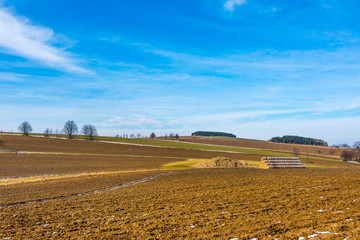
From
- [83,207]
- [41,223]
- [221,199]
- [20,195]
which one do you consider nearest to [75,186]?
[20,195]

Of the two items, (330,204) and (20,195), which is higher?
(330,204)

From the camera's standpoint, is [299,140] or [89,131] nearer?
[89,131]

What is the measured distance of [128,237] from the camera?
32.4ft

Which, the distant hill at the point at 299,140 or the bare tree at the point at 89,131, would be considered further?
the distant hill at the point at 299,140

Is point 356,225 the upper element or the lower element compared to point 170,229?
upper

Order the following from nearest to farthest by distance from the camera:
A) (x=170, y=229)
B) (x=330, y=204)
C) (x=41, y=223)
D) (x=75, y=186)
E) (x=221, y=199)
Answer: (x=170, y=229), (x=41, y=223), (x=330, y=204), (x=221, y=199), (x=75, y=186)

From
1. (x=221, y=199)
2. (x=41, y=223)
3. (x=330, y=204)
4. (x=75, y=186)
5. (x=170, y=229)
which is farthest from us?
(x=75, y=186)

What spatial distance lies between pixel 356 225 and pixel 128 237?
8088 mm

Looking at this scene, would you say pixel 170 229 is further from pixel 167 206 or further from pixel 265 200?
pixel 265 200

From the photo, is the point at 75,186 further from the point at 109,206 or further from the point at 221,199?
the point at 221,199

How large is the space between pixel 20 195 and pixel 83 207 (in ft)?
25.2

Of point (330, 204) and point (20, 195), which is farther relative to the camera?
point (20, 195)

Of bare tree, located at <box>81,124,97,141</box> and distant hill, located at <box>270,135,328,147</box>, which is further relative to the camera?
distant hill, located at <box>270,135,328,147</box>

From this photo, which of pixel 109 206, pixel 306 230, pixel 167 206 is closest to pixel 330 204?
pixel 306 230
